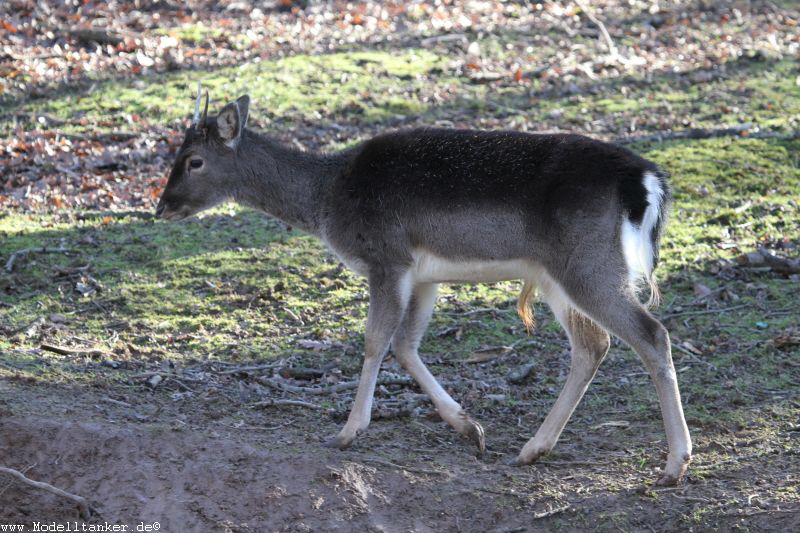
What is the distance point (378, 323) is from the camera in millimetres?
6773

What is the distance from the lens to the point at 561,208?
6.42 meters

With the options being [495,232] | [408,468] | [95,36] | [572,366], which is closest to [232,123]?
[495,232]

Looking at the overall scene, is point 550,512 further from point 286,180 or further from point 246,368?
point 286,180

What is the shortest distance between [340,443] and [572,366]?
1.66 meters

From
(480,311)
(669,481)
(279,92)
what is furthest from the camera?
(279,92)

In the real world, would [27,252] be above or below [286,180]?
below

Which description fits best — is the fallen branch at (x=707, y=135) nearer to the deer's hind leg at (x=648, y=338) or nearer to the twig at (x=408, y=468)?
the deer's hind leg at (x=648, y=338)

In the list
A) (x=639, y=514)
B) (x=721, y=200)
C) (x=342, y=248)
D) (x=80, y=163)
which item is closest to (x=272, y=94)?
(x=80, y=163)

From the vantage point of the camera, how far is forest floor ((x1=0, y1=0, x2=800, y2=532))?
5969mm

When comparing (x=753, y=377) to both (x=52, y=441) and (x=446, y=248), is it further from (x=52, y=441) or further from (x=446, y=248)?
(x=52, y=441)

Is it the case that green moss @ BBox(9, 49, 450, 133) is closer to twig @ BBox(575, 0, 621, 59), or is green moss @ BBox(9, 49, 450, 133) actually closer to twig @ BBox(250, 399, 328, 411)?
twig @ BBox(575, 0, 621, 59)

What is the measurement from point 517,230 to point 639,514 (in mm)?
1920

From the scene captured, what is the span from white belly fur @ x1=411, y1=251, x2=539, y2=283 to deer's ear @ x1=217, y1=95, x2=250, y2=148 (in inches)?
68.3

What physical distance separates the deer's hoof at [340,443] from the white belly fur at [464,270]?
1.21 meters
